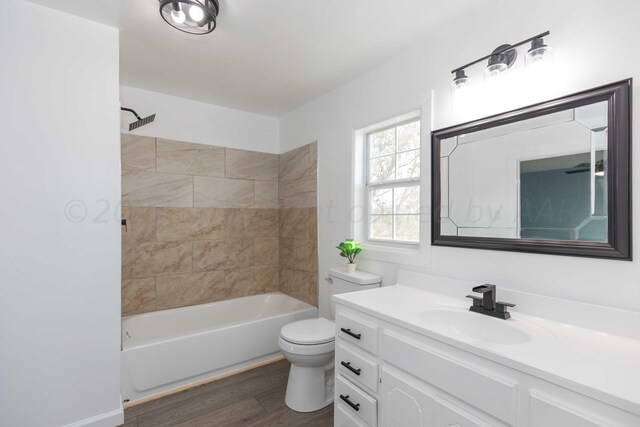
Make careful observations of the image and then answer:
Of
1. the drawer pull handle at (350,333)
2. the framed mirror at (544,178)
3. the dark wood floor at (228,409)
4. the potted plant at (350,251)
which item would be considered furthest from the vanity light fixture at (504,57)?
the dark wood floor at (228,409)

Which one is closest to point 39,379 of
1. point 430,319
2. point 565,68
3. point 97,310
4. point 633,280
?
point 97,310

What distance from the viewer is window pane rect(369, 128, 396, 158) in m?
2.43

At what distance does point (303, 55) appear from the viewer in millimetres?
2215

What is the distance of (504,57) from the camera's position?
1.52 meters

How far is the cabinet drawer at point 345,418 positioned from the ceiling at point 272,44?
215 cm

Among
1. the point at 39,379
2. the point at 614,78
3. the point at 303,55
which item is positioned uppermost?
the point at 303,55

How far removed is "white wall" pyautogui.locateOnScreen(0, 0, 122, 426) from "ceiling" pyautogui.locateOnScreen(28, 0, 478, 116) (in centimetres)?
27

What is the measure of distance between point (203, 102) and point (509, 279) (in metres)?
2.98

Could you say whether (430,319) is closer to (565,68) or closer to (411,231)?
(411,231)

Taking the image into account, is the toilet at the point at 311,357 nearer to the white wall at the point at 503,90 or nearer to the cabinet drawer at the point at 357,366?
the cabinet drawer at the point at 357,366

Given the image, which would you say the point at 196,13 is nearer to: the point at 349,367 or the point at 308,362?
the point at 349,367

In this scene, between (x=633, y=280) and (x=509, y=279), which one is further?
(x=509, y=279)

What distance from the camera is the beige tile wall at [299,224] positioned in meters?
3.07

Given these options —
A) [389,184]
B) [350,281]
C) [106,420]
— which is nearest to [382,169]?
[389,184]
